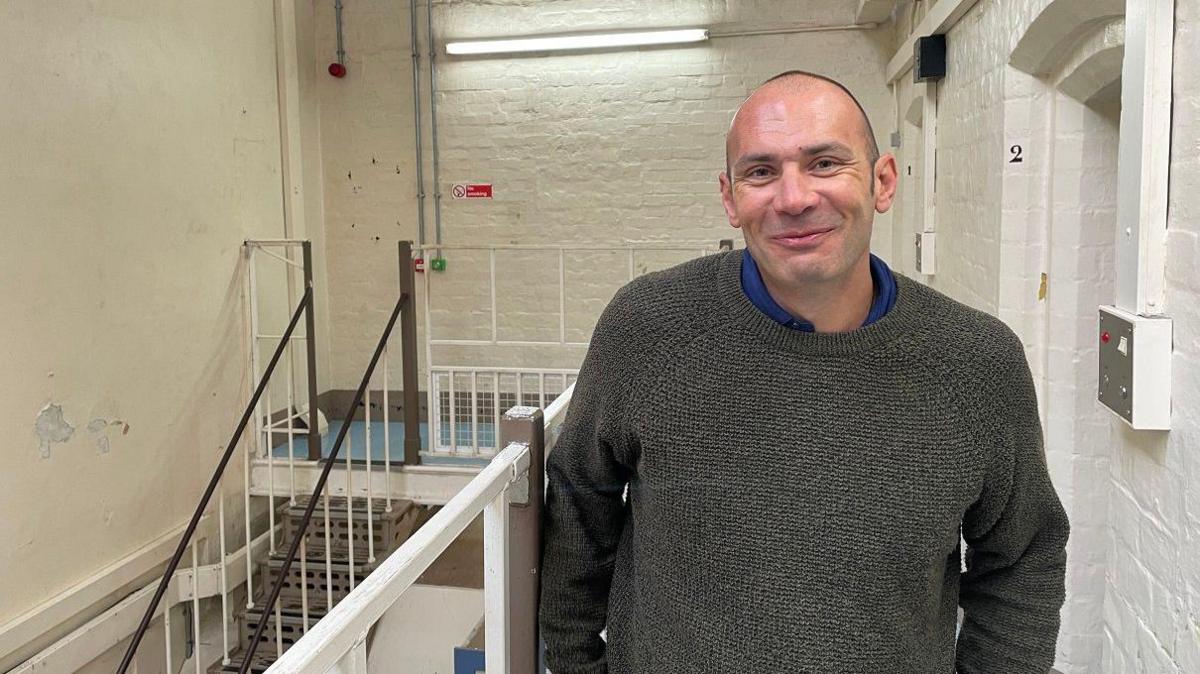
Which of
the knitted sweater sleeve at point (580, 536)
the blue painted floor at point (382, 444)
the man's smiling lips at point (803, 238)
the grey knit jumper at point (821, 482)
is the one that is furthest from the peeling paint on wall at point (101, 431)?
the man's smiling lips at point (803, 238)

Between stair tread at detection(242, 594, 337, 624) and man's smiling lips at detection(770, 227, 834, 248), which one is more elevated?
man's smiling lips at detection(770, 227, 834, 248)

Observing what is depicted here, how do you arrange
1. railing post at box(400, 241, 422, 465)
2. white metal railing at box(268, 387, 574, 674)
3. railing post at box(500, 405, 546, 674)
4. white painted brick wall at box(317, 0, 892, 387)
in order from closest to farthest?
1. white metal railing at box(268, 387, 574, 674)
2. railing post at box(500, 405, 546, 674)
3. railing post at box(400, 241, 422, 465)
4. white painted brick wall at box(317, 0, 892, 387)

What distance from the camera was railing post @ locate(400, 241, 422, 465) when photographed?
3985 millimetres

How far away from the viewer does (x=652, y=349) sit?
1087 millimetres

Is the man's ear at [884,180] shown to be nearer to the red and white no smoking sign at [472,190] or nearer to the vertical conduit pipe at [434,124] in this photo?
the red and white no smoking sign at [472,190]

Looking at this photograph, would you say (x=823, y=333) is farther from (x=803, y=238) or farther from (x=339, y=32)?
(x=339, y=32)

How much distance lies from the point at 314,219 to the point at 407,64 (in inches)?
48.8

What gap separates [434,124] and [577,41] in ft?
3.69

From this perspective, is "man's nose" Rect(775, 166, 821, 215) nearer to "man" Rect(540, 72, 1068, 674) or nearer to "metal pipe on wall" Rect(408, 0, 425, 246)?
"man" Rect(540, 72, 1068, 674)

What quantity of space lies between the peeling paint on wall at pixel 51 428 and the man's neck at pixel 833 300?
3379 millimetres

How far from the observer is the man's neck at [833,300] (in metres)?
1.06

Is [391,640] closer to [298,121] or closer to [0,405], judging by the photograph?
[0,405]

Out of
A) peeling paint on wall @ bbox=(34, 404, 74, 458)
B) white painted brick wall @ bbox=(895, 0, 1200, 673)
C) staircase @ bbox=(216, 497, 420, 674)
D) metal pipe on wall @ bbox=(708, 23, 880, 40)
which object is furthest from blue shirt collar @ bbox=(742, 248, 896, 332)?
metal pipe on wall @ bbox=(708, 23, 880, 40)

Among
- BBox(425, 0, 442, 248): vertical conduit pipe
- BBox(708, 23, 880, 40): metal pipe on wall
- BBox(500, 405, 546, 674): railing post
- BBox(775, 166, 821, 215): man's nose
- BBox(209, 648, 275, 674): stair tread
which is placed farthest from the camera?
BBox(425, 0, 442, 248): vertical conduit pipe
